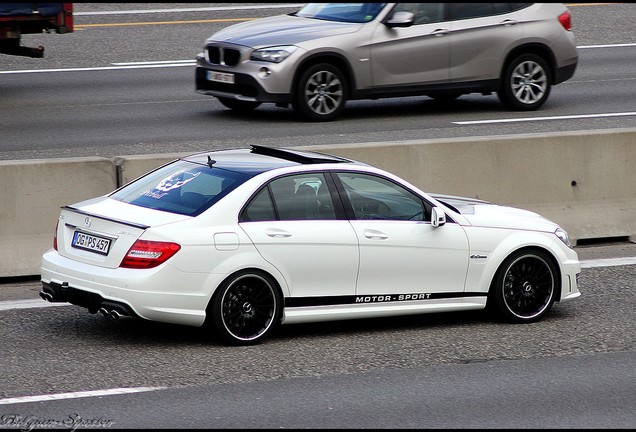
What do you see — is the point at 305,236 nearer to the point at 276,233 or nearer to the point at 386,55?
the point at 276,233

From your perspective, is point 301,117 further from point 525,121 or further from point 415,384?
point 415,384

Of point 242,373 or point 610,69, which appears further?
point 610,69

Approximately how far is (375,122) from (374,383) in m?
9.74

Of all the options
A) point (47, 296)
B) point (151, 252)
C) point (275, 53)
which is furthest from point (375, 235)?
point (275, 53)

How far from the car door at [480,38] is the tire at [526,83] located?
26 centimetres

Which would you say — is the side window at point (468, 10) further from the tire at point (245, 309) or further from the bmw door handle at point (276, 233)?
the tire at point (245, 309)

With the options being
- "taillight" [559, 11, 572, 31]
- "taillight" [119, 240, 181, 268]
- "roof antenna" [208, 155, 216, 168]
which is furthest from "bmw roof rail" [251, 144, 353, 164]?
"taillight" [559, 11, 572, 31]

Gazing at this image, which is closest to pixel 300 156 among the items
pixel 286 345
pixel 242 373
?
pixel 286 345

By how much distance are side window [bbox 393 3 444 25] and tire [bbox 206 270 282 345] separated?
9.38 meters

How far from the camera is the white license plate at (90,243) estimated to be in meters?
8.49

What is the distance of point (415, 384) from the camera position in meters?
7.73

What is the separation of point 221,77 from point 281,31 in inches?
41.5

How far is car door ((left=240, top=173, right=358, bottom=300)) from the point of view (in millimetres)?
8648

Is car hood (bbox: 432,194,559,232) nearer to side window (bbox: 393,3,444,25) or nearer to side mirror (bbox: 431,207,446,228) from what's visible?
side mirror (bbox: 431,207,446,228)
